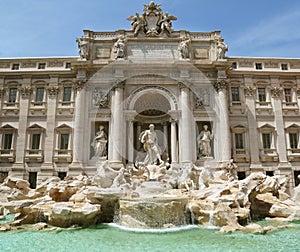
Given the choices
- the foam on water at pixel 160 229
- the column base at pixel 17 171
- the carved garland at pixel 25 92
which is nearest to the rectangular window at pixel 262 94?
the foam on water at pixel 160 229

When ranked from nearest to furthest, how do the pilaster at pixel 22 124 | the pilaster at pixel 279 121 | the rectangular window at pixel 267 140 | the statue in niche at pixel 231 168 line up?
1. the statue in niche at pixel 231 168
2. the pilaster at pixel 22 124
3. the pilaster at pixel 279 121
4. the rectangular window at pixel 267 140

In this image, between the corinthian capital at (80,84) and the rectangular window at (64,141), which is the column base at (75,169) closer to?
the rectangular window at (64,141)

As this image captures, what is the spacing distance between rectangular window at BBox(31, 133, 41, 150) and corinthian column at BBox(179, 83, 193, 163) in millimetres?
10718

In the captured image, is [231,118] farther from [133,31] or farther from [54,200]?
[54,200]

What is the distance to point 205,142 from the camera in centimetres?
1898

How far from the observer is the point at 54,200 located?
13891 millimetres

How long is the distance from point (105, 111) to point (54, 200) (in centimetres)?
771

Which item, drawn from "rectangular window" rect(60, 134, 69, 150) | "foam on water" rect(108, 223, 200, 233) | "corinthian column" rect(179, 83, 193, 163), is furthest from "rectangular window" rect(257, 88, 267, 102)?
"rectangular window" rect(60, 134, 69, 150)

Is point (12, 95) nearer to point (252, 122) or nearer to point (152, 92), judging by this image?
point (152, 92)

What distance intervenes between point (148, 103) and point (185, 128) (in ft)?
13.3

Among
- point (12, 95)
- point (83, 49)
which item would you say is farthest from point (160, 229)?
point (12, 95)

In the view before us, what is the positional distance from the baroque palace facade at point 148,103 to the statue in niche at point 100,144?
26 centimetres

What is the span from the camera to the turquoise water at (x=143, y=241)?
7.70 m

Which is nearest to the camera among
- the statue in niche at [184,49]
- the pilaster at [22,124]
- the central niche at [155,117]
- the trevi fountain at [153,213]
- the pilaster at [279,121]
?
the trevi fountain at [153,213]
